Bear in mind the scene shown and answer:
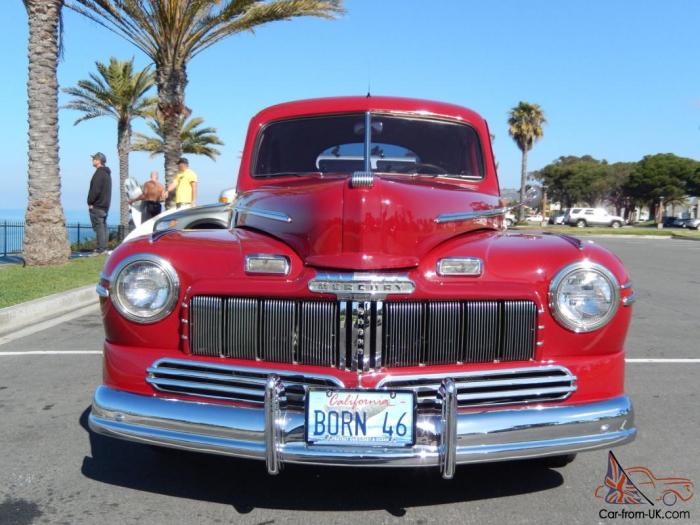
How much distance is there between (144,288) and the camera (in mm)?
2932

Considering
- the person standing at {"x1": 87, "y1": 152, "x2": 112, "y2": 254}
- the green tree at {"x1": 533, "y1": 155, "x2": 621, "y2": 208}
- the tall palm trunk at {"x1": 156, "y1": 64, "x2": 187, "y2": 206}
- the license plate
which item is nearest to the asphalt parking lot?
the license plate

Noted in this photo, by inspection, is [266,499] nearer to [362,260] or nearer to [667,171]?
[362,260]

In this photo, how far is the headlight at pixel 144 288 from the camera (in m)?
2.88

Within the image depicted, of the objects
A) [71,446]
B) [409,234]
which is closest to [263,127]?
[409,234]

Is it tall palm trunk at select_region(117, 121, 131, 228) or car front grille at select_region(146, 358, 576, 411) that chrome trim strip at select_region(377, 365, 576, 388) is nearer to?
car front grille at select_region(146, 358, 576, 411)

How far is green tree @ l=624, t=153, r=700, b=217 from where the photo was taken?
6681 cm

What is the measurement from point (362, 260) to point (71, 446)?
203 cm

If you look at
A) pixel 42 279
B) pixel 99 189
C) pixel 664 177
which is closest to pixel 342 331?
pixel 42 279

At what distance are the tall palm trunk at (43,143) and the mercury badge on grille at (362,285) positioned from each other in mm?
10485

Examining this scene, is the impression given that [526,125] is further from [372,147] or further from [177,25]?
Answer: [372,147]

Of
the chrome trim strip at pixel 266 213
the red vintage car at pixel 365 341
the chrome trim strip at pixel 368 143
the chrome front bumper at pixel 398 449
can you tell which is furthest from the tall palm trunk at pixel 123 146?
the chrome front bumper at pixel 398 449

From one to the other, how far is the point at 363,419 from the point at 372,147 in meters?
2.09

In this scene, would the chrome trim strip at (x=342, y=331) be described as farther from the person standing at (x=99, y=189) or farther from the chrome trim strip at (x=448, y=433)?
the person standing at (x=99, y=189)

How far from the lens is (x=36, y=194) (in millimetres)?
11812
